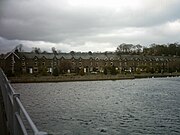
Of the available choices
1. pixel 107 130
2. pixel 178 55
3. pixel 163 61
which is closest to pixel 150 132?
pixel 107 130

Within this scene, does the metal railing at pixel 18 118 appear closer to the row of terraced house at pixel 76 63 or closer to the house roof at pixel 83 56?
the row of terraced house at pixel 76 63

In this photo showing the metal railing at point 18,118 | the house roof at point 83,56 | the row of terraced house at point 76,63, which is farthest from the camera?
the house roof at point 83,56

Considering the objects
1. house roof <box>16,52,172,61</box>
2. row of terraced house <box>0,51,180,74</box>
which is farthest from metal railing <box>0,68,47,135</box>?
house roof <box>16,52,172,61</box>

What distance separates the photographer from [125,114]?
26219 mm

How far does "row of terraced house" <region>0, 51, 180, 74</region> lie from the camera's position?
315ft

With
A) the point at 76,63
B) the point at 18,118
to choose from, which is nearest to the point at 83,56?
the point at 76,63

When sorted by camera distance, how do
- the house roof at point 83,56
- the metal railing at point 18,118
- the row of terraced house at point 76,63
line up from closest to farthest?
the metal railing at point 18,118, the row of terraced house at point 76,63, the house roof at point 83,56

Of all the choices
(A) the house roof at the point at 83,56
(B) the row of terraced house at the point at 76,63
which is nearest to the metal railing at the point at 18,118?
(B) the row of terraced house at the point at 76,63

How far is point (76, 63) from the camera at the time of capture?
357 feet

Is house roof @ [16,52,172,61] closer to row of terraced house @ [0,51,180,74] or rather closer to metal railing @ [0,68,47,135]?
row of terraced house @ [0,51,180,74]

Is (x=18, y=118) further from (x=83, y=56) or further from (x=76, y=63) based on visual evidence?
(x=83, y=56)

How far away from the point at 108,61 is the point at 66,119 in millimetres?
93937

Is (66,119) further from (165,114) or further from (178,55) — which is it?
(178,55)

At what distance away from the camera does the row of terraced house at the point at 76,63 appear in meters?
96.0
